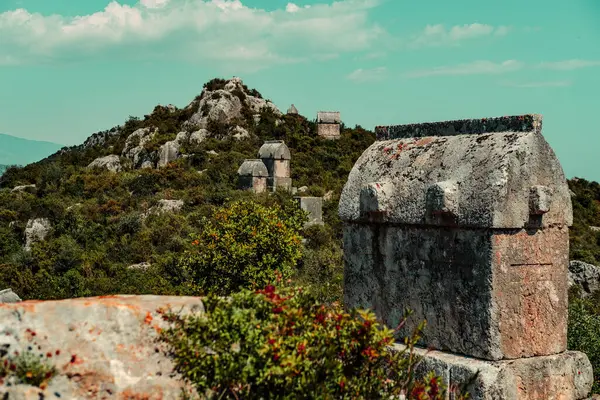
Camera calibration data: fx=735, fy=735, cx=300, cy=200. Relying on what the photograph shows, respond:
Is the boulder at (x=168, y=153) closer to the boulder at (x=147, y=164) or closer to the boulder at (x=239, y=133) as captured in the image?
the boulder at (x=147, y=164)

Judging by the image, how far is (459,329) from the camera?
17.3 ft

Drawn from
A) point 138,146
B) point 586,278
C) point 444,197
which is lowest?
point 586,278

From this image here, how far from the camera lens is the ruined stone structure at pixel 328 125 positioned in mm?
45188

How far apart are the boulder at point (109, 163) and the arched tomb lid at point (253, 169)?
33.3 feet

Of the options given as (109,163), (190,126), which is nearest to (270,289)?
(109,163)

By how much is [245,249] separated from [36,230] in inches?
722

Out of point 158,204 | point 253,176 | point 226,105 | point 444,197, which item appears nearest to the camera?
point 444,197

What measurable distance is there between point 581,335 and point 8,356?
8.41 meters

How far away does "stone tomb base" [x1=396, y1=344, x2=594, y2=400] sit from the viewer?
494cm

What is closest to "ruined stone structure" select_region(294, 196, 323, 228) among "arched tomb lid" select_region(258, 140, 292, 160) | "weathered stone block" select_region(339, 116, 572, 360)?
"arched tomb lid" select_region(258, 140, 292, 160)

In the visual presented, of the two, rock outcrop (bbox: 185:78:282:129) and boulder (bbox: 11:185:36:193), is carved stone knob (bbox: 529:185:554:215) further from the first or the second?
rock outcrop (bbox: 185:78:282:129)

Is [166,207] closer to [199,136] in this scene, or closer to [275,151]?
[275,151]

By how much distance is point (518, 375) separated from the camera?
505 cm

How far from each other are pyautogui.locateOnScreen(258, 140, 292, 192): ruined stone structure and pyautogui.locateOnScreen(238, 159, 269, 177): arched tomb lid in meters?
0.29
